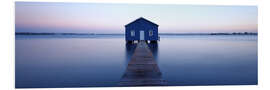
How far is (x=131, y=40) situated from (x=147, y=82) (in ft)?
31.9

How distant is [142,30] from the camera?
43.3ft

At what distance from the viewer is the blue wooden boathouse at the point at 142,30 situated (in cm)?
1316

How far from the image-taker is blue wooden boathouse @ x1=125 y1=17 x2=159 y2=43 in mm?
13164

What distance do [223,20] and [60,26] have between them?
21.1ft

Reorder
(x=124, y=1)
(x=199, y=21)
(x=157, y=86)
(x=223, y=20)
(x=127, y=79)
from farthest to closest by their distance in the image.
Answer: (x=199, y=21)
(x=223, y=20)
(x=124, y=1)
(x=127, y=79)
(x=157, y=86)

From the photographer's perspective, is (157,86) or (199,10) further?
(199,10)

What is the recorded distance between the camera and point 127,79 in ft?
13.1
